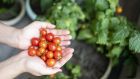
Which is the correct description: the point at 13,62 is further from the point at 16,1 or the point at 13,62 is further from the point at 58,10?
the point at 16,1

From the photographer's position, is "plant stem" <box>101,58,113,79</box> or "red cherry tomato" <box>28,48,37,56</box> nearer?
"red cherry tomato" <box>28,48,37,56</box>

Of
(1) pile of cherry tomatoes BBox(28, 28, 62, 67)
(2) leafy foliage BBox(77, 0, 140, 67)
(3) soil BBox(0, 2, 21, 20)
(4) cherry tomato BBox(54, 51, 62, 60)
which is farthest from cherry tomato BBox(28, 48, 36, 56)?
(3) soil BBox(0, 2, 21, 20)

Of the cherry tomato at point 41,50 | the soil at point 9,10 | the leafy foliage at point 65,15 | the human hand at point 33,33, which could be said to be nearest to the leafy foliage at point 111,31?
the leafy foliage at point 65,15

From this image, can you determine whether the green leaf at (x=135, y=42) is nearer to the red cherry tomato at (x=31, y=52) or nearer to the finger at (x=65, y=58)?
the finger at (x=65, y=58)

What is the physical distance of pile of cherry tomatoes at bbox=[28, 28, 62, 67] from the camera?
1390 mm

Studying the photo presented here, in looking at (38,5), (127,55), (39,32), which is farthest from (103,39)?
(38,5)

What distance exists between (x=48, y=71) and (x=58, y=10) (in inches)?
18.8

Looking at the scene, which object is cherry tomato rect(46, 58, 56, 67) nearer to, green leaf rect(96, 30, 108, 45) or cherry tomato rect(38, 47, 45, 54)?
cherry tomato rect(38, 47, 45, 54)

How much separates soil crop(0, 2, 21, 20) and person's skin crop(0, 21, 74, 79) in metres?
0.53

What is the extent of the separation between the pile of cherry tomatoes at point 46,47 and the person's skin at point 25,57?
0.03 meters

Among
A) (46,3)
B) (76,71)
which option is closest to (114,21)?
(76,71)

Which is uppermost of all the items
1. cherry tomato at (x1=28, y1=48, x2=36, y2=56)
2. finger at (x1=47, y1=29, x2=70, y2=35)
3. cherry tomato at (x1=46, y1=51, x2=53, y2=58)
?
finger at (x1=47, y1=29, x2=70, y2=35)

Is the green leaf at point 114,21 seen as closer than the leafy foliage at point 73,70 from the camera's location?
Yes

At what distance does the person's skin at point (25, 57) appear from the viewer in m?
1.31
